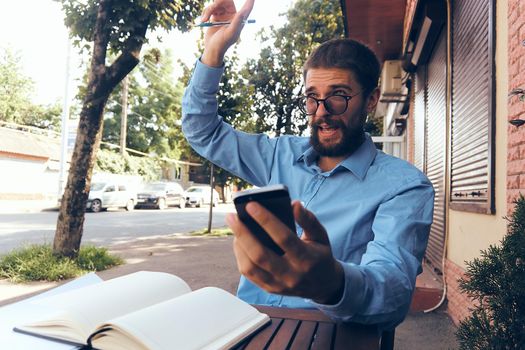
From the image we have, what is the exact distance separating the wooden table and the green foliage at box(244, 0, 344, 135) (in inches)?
588

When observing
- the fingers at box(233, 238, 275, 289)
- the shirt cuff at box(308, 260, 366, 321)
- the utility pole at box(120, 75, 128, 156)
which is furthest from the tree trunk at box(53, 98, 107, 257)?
the utility pole at box(120, 75, 128, 156)

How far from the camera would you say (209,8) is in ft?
6.19

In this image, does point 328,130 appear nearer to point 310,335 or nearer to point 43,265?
point 310,335

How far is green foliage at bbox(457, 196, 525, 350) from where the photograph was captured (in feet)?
5.24

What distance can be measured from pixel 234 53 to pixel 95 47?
6677 mm

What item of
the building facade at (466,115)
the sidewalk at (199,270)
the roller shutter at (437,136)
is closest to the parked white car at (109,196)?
the sidewalk at (199,270)

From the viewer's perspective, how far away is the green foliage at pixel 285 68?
16.1 meters

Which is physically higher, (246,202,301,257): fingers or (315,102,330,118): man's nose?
(315,102,330,118): man's nose

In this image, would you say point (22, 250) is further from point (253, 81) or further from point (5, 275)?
point (253, 81)

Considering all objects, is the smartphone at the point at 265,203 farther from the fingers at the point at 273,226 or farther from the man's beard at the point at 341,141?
the man's beard at the point at 341,141

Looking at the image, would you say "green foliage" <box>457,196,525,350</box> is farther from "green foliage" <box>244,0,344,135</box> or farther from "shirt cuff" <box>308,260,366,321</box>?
"green foliage" <box>244,0,344,135</box>

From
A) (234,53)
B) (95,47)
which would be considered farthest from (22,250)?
(234,53)

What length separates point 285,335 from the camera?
1.31 meters

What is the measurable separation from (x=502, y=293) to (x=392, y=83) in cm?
831
